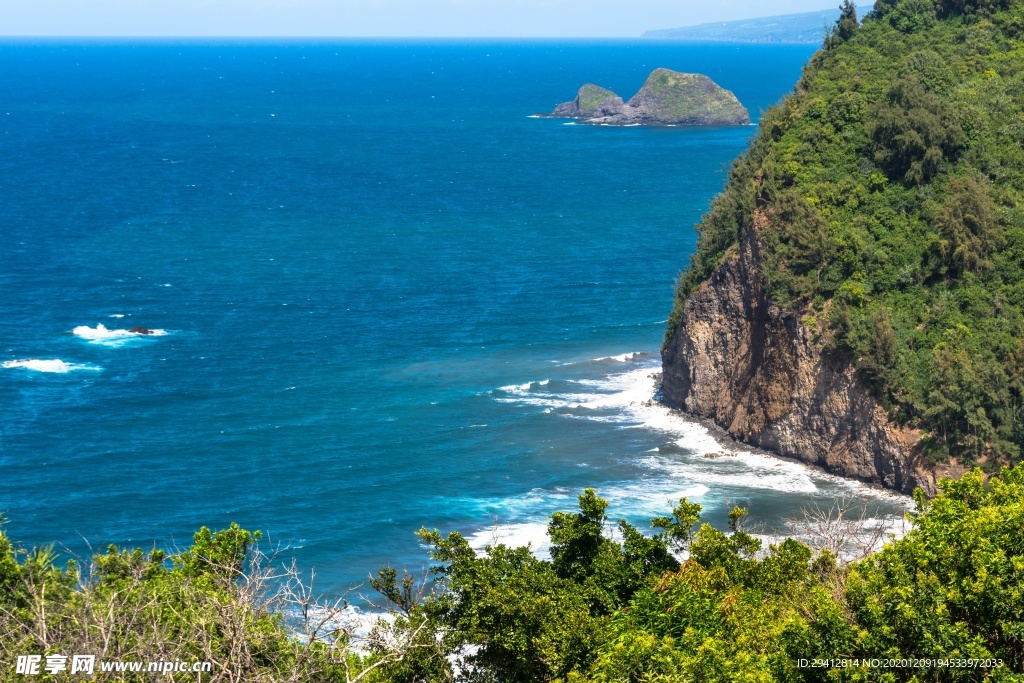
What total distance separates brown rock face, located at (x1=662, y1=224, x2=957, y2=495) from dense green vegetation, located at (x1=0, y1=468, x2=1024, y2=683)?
23.8 m

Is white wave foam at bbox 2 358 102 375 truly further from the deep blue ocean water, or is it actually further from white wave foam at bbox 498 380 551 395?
white wave foam at bbox 498 380 551 395

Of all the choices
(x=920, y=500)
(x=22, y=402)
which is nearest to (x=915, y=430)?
(x=920, y=500)

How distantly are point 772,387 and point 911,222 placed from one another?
10.3m

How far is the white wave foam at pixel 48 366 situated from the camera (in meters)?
67.7

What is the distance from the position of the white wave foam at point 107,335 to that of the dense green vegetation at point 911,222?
32029 mm

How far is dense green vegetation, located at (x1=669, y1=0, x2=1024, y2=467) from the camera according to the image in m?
50.3

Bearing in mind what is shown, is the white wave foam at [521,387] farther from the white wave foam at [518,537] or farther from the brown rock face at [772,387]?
the white wave foam at [518,537]

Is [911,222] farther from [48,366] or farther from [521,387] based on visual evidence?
→ [48,366]

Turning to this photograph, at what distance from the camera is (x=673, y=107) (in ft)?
637

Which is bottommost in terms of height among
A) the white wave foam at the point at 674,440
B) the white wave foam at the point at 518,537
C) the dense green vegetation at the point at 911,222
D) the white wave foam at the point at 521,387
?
the white wave foam at the point at 518,537

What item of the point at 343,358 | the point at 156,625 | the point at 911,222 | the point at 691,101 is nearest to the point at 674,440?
the point at 911,222
